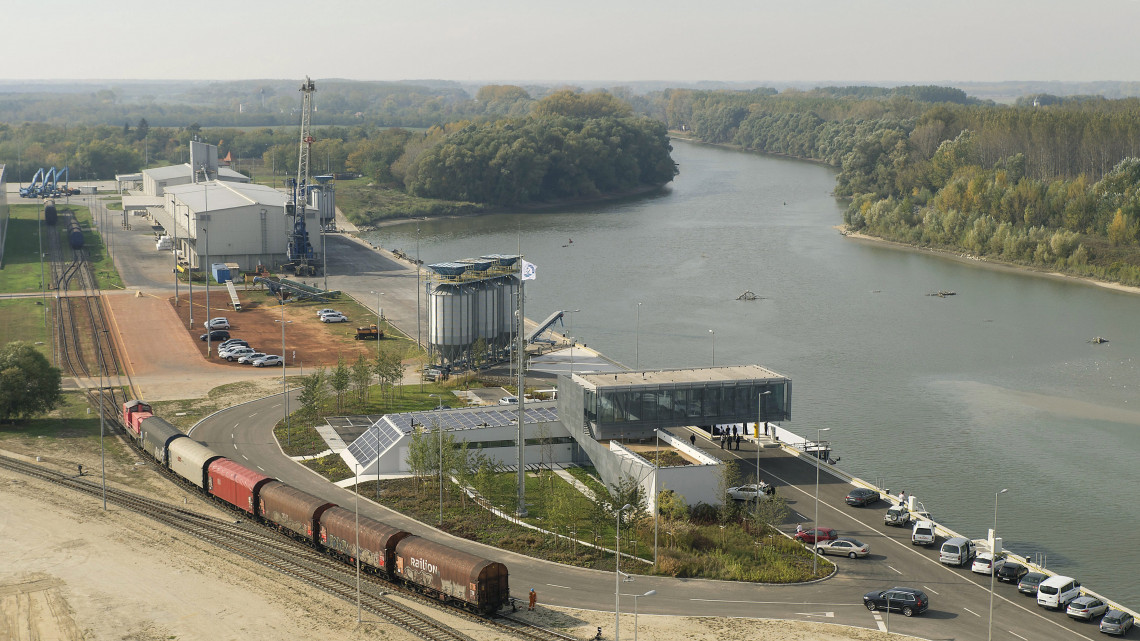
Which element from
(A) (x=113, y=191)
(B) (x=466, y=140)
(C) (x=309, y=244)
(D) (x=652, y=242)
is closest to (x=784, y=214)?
(D) (x=652, y=242)

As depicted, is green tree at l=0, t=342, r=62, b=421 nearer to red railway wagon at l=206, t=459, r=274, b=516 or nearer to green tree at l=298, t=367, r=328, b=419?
green tree at l=298, t=367, r=328, b=419

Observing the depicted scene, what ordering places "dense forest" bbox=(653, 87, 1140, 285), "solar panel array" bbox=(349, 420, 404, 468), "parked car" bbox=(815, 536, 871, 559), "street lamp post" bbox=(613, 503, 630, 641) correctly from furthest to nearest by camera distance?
1. "dense forest" bbox=(653, 87, 1140, 285)
2. "solar panel array" bbox=(349, 420, 404, 468)
3. "parked car" bbox=(815, 536, 871, 559)
4. "street lamp post" bbox=(613, 503, 630, 641)

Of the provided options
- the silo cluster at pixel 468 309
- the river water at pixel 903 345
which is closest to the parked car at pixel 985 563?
the river water at pixel 903 345

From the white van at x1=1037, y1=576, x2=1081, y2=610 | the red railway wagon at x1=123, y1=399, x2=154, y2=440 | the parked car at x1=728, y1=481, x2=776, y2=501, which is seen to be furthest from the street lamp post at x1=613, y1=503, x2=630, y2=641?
the red railway wagon at x1=123, y1=399, x2=154, y2=440

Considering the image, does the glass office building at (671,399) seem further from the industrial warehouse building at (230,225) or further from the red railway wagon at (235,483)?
the industrial warehouse building at (230,225)

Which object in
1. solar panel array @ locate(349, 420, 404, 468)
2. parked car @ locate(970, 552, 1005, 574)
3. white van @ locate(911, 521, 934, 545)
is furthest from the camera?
solar panel array @ locate(349, 420, 404, 468)

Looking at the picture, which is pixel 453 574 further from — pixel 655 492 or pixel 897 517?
pixel 897 517

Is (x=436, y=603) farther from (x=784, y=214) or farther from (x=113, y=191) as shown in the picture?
(x=113, y=191)
